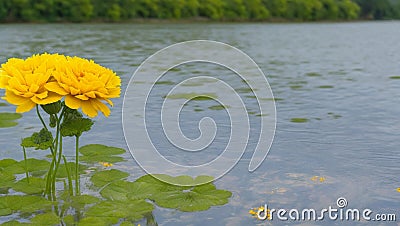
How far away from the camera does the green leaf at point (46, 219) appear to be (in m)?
4.11

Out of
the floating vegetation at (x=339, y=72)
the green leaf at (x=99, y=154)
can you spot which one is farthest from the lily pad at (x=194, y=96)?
the floating vegetation at (x=339, y=72)

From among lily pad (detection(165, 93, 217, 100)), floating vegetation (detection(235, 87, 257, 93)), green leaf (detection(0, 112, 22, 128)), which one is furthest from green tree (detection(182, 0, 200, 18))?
green leaf (detection(0, 112, 22, 128))

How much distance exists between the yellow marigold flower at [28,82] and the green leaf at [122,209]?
85 centimetres

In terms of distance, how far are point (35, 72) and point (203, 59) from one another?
14.1 meters

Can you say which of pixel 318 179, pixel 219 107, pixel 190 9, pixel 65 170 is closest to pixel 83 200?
pixel 65 170

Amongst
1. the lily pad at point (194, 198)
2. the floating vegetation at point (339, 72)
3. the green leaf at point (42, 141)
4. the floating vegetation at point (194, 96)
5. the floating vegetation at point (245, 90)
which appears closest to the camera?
the green leaf at point (42, 141)

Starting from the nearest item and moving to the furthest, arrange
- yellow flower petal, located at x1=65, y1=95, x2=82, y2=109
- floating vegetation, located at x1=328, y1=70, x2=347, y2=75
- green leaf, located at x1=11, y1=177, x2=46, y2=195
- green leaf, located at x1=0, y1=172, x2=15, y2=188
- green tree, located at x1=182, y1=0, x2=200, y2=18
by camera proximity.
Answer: yellow flower petal, located at x1=65, y1=95, x2=82, y2=109, green leaf, located at x1=11, y1=177, x2=46, y2=195, green leaf, located at x1=0, y1=172, x2=15, y2=188, floating vegetation, located at x1=328, y1=70, x2=347, y2=75, green tree, located at x1=182, y1=0, x2=200, y2=18

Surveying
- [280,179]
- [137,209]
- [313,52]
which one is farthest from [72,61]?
[313,52]

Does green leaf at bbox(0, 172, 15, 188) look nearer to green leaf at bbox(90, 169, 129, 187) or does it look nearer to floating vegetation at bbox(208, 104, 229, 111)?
green leaf at bbox(90, 169, 129, 187)

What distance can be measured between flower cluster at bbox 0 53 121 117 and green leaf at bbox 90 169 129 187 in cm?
92

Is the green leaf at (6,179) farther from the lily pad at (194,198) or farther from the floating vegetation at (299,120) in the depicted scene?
the floating vegetation at (299,120)

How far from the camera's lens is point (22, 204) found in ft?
14.4

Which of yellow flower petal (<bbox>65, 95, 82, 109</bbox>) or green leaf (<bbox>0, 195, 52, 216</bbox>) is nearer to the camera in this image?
yellow flower petal (<bbox>65, 95, 82, 109</bbox>)

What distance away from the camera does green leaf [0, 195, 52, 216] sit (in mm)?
4320
